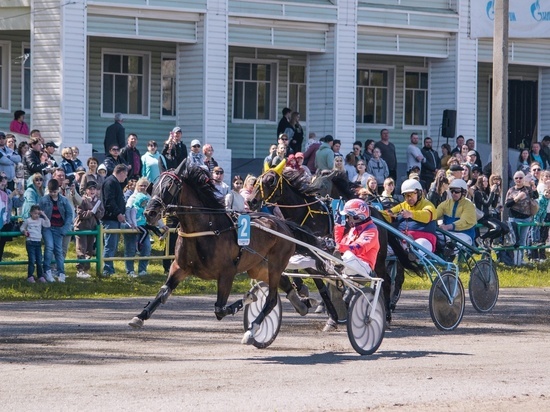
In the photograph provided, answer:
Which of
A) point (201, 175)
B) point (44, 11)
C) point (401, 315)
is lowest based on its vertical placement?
point (401, 315)

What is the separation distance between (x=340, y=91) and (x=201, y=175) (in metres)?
20.1

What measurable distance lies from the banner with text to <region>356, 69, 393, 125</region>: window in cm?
316

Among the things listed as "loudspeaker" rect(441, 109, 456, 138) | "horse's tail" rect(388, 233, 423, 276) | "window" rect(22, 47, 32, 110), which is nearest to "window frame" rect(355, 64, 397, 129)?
"loudspeaker" rect(441, 109, 456, 138)

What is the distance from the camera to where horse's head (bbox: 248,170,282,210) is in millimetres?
15938

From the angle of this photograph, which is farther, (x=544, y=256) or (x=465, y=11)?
(x=465, y=11)

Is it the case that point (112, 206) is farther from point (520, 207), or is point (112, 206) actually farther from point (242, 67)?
point (242, 67)

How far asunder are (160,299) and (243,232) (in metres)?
1.10

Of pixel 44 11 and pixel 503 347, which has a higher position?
pixel 44 11

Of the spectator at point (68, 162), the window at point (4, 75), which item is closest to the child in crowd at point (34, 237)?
the spectator at point (68, 162)

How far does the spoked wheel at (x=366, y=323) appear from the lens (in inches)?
508

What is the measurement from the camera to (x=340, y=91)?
32.8 m

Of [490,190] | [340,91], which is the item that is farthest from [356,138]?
[490,190]

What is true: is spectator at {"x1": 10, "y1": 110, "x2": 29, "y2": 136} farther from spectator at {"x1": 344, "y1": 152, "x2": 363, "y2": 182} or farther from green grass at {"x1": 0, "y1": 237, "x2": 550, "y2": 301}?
spectator at {"x1": 344, "y1": 152, "x2": 363, "y2": 182}

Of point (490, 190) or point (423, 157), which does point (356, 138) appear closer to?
point (423, 157)
